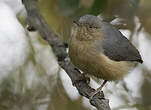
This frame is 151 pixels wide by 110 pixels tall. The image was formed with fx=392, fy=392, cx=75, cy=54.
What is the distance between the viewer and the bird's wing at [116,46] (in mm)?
4207

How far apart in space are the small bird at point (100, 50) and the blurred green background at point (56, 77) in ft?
0.85

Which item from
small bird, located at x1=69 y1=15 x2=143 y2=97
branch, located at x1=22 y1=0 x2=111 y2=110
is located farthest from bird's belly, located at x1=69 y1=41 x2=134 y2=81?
branch, located at x1=22 y1=0 x2=111 y2=110

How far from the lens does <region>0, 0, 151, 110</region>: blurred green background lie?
15.0 feet

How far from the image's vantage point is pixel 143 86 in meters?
5.14

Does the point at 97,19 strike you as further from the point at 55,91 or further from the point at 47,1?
the point at 55,91

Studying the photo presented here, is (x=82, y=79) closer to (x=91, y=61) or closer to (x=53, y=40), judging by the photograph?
(x=91, y=61)

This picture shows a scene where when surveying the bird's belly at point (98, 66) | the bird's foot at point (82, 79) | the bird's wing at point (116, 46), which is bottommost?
the bird's foot at point (82, 79)

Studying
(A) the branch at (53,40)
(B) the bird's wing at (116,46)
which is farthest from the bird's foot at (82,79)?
(B) the bird's wing at (116,46)

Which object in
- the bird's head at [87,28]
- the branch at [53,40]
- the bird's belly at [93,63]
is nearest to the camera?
the branch at [53,40]

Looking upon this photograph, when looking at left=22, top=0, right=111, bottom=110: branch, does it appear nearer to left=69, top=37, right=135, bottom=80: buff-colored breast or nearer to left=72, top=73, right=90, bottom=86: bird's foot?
left=72, top=73, right=90, bottom=86: bird's foot

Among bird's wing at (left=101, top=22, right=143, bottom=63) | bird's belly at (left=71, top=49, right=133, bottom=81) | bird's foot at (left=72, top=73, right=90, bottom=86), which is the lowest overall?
bird's foot at (left=72, top=73, right=90, bottom=86)

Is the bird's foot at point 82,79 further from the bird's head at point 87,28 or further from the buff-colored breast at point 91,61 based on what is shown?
the bird's head at point 87,28

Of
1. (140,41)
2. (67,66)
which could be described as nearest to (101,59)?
(67,66)

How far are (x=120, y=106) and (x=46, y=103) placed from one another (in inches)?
36.8
